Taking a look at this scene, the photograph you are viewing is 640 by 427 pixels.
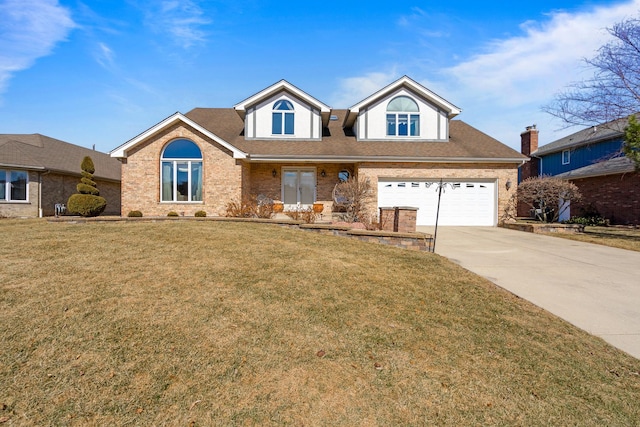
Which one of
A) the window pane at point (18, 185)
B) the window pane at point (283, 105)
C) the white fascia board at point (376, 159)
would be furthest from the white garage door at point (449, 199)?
the window pane at point (18, 185)

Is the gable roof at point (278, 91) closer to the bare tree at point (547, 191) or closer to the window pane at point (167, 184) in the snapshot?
the window pane at point (167, 184)

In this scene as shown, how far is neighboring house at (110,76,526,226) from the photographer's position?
1438cm

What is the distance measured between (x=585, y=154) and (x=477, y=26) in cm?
1667

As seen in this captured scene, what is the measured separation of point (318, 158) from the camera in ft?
49.9

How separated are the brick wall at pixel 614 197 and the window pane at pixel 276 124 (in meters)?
18.4

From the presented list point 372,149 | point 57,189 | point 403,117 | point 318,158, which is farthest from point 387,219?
point 57,189

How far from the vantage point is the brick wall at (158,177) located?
14281mm

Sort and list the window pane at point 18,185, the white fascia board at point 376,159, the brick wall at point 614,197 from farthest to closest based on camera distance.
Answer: the window pane at point 18,185
the brick wall at point 614,197
the white fascia board at point 376,159

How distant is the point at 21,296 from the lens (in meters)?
4.29

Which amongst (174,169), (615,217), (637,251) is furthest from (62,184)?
(615,217)

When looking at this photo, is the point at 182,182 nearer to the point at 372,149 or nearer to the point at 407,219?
the point at 372,149

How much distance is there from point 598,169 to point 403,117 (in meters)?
12.7

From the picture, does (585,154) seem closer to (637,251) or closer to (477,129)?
(477,129)

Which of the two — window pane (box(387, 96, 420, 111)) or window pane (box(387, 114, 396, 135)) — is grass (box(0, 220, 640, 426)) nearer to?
window pane (box(387, 114, 396, 135))
